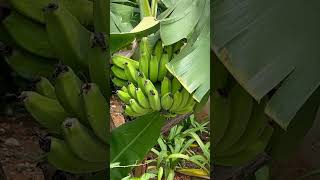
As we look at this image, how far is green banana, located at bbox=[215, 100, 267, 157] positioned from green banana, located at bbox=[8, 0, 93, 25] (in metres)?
0.28

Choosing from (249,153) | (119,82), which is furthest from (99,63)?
(119,82)

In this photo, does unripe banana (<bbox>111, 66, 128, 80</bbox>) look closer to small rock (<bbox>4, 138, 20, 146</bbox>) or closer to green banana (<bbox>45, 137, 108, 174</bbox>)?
small rock (<bbox>4, 138, 20, 146</bbox>)

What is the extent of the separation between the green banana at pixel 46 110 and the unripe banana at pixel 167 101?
1.20 feet

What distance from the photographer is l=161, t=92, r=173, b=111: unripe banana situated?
3.76 feet

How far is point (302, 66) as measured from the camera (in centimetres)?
73

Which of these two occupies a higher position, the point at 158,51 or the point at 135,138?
the point at 158,51

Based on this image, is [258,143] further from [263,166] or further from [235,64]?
[235,64]

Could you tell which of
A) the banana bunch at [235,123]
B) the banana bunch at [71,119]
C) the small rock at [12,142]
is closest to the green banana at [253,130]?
the banana bunch at [235,123]

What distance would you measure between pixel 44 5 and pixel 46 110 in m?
0.18

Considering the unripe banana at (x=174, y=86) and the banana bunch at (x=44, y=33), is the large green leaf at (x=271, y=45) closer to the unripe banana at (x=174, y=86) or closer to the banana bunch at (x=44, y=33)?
the banana bunch at (x=44, y=33)

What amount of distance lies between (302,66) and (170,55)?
48 centimetres

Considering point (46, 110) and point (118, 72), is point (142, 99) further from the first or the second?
point (46, 110)

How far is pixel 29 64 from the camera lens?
97cm

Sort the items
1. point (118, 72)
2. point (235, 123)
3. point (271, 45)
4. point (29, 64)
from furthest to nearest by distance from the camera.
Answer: point (118, 72), point (29, 64), point (235, 123), point (271, 45)
